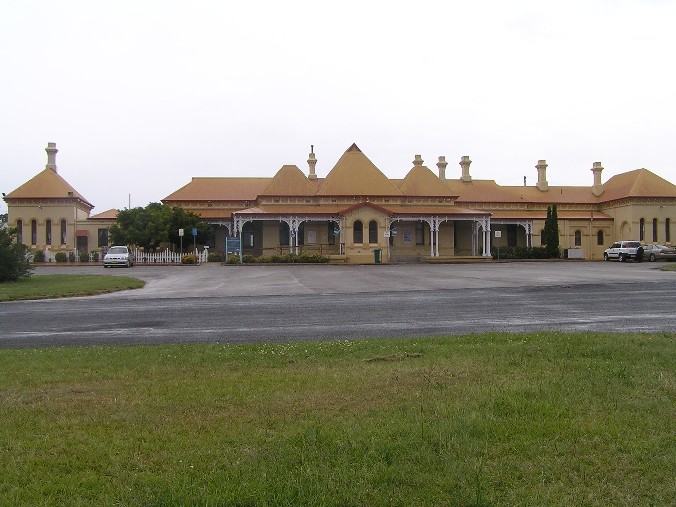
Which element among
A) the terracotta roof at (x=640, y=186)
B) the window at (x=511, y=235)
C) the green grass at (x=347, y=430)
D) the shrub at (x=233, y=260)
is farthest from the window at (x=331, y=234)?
the green grass at (x=347, y=430)

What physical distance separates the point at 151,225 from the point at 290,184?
1248cm

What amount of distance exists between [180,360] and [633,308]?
36.1 ft

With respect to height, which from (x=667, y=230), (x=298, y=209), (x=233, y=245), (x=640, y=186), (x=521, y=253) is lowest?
(x=521, y=253)

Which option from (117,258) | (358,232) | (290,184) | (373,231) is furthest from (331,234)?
(117,258)

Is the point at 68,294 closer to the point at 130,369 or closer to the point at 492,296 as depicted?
the point at 492,296

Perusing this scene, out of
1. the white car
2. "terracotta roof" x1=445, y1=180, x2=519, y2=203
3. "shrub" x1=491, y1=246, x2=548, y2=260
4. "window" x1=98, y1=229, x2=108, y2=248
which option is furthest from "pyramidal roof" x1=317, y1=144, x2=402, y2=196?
"window" x1=98, y1=229, x2=108, y2=248

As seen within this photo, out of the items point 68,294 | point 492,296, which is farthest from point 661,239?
point 68,294

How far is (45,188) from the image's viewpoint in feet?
187

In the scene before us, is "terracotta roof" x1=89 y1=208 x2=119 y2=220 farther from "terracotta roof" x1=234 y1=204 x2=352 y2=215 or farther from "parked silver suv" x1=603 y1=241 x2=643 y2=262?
"parked silver suv" x1=603 y1=241 x2=643 y2=262

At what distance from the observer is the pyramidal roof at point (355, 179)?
176 feet

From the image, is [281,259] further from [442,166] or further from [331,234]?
[442,166]

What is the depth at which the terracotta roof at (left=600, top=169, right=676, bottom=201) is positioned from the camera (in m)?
58.2

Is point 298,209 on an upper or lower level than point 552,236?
upper

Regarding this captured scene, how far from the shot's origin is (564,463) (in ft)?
14.3
